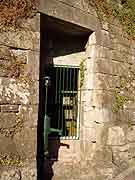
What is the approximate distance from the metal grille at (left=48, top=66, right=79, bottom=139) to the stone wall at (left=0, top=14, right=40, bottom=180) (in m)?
1.42

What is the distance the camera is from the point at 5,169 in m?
4.55

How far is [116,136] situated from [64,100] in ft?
3.84

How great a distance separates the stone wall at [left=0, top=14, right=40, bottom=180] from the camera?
462 cm

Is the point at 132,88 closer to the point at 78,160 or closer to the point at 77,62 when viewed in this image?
the point at 77,62

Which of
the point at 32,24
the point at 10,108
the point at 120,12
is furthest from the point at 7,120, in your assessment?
the point at 120,12

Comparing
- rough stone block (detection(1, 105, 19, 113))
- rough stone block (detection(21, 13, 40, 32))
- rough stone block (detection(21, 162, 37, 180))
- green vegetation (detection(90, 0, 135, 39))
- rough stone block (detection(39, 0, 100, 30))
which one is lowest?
rough stone block (detection(21, 162, 37, 180))

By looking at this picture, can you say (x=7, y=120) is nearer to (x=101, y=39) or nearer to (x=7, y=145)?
(x=7, y=145)

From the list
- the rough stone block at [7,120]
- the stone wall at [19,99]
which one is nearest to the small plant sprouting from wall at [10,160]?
the stone wall at [19,99]

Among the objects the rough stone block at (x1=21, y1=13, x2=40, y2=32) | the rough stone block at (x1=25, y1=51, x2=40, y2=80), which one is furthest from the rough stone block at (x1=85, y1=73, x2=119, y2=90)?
the rough stone block at (x1=21, y1=13, x2=40, y2=32)

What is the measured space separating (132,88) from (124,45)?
88cm

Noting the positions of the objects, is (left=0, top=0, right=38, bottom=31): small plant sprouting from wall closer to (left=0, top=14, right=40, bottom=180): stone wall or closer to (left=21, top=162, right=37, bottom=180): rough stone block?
(left=0, top=14, right=40, bottom=180): stone wall

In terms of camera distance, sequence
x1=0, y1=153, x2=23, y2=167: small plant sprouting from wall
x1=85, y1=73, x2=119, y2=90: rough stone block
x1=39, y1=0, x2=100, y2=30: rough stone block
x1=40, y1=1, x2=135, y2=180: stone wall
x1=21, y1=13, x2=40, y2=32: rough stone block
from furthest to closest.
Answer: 1. x1=85, y1=73, x2=119, y2=90: rough stone block
2. x1=40, y1=1, x2=135, y2=180: stone wall
3. x1=39, y1=0, x2=100, y2=30: rough stone block
4. x1=21, y1=13, x2=40, y2=32: rough stone block
5. x1=0, y1=153, x2=23, y2=167: small plant sprouting from wall

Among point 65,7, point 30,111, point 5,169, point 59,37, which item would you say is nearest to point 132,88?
point 59,37

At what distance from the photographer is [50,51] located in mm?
6320
